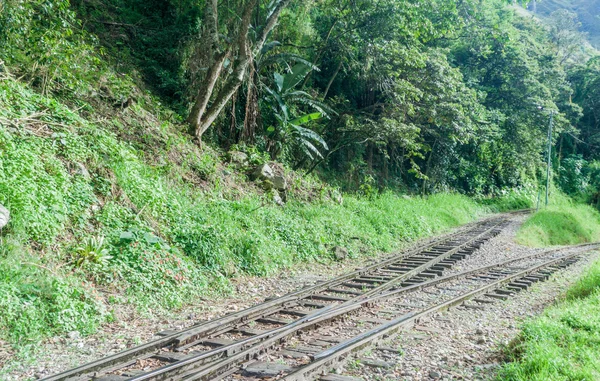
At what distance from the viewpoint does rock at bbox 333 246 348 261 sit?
12514 millimetres

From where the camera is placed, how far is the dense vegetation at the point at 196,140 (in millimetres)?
7000

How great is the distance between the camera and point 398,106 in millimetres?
19359

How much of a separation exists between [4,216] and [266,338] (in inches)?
152

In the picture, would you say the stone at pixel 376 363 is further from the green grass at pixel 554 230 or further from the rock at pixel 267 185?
the green grass at pixel 554 230

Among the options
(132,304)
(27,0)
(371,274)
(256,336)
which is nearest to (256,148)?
(371,274)

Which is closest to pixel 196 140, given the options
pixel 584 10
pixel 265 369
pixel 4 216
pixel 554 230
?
pixel 4 216

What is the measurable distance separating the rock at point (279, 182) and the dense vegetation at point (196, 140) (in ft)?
1.20

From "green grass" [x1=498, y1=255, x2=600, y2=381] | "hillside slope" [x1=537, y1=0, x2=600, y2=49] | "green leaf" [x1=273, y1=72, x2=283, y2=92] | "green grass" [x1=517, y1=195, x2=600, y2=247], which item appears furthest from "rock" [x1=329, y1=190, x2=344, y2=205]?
"hillside slope" [x1=537, y1=0, x2=600, y2=49]

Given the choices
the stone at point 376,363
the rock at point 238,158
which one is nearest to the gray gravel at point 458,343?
the stone at point 376,363

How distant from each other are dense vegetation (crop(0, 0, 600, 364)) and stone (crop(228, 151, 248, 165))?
0.07m

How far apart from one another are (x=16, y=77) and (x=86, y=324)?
19.2 ft

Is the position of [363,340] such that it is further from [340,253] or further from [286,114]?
[286,114]

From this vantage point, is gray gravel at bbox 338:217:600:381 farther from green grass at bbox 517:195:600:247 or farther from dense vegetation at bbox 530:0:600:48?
dense vegetation at bbox 530:0:600:48

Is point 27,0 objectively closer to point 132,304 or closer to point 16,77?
point 16,77
